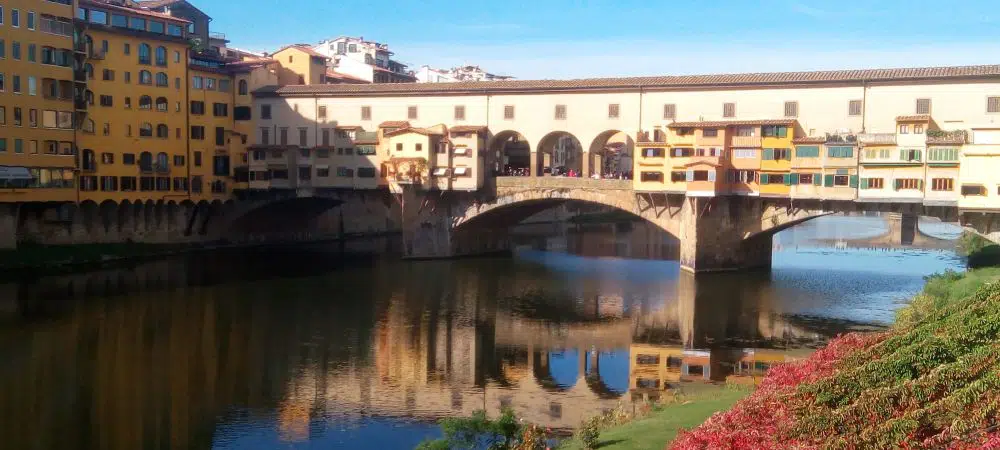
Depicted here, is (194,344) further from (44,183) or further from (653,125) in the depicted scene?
(653,125)

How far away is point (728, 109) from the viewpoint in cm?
3931

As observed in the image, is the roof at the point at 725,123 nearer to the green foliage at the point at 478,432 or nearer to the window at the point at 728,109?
the window at the point at 728,109

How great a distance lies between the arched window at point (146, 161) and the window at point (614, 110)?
73.1ft

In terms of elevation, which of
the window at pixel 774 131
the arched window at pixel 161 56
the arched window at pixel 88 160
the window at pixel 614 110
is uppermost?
the arched window at pixel 161 56

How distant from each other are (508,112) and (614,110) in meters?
5.22

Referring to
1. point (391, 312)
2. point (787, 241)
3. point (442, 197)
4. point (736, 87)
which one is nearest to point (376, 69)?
point (442, 197)

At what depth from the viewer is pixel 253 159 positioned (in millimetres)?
49375

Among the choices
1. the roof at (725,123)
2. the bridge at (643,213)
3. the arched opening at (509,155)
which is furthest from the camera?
the arched opening at (509,155)

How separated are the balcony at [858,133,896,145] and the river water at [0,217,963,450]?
5500mm

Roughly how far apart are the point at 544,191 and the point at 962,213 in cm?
1726

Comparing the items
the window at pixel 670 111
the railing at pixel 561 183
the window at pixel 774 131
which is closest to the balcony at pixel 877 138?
the window at pixel 774 131

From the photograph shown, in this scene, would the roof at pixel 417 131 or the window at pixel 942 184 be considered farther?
the roof at pixel 417 131

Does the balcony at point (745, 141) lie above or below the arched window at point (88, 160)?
above

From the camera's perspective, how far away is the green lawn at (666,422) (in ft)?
48.8
